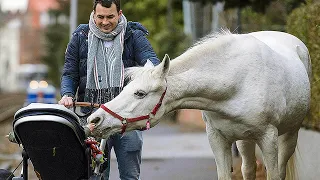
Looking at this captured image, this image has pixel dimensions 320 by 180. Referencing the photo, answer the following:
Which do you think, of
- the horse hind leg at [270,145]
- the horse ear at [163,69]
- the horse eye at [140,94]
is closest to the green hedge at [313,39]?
the horse hind leg at [270,145]

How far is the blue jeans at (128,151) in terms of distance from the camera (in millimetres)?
7574

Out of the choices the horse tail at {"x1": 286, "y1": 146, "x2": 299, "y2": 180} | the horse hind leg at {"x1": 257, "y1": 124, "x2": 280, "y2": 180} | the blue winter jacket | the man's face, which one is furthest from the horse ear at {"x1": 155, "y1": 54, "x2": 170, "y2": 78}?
the horse tail at {"x1": 286, "y1": 146, "x2": 299, "y2": 180}

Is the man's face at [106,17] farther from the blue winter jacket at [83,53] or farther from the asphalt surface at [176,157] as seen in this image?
the asphalt surface at [176,157]

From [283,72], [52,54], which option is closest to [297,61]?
[283,72]

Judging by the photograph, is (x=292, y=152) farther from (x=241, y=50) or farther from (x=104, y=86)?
(x=104, y=86)

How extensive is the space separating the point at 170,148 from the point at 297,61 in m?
9.70

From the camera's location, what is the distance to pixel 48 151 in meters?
6.47

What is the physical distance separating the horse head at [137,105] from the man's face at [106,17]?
1.72 ft

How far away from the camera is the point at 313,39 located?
10656mm

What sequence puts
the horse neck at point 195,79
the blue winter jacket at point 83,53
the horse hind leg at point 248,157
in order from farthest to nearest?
the horse hind leg at point 248,157 → the blue winter jacket at point 83,53 → the horse neck at point 195,79

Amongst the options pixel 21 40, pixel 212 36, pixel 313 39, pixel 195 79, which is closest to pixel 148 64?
pixel 195 79

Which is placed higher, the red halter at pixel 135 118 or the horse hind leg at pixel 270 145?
the red halter at pixel 135 118

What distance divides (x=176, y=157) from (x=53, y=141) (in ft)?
30.9

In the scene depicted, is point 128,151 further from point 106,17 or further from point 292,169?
point 292,169
